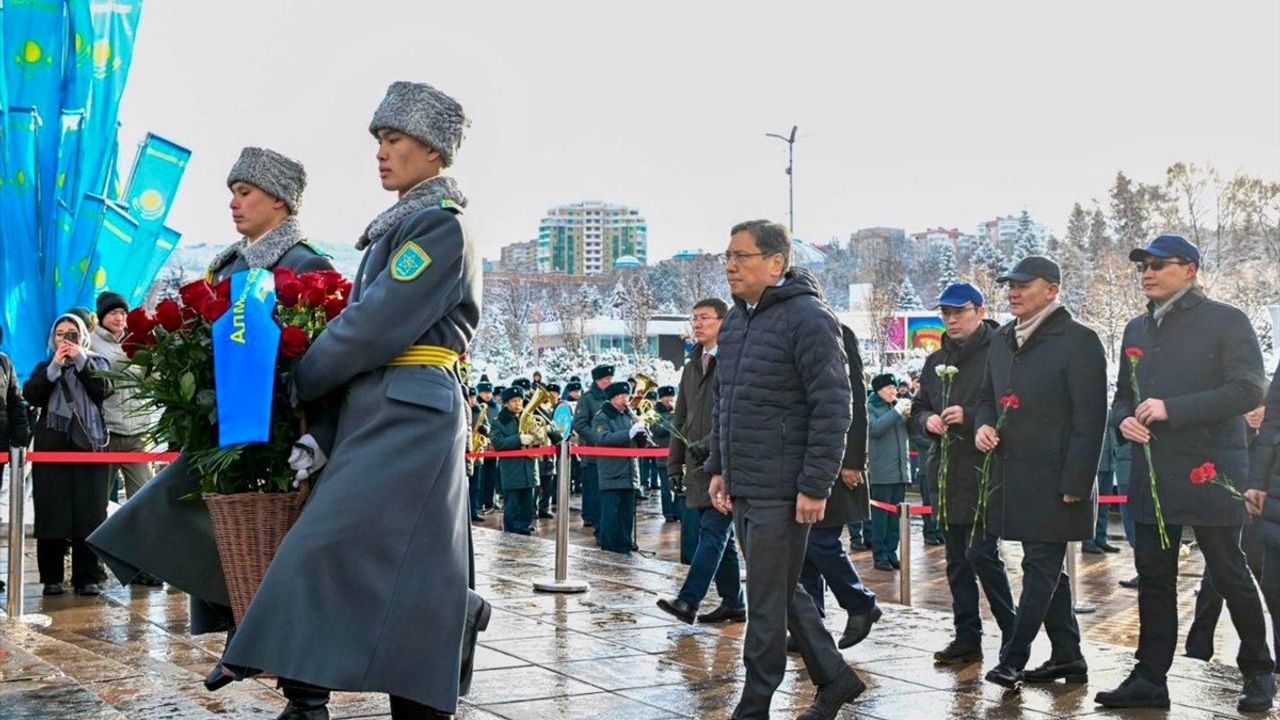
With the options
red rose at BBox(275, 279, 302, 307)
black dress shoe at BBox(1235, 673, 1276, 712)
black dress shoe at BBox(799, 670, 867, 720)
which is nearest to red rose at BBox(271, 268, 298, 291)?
red rose at BBox(275, 279, 302, 307)

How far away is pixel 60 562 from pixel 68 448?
0.78 meters

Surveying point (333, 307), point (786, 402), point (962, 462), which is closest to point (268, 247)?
point (333, 307)

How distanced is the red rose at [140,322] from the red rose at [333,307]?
20.1 inches

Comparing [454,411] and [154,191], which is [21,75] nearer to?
[154,191]

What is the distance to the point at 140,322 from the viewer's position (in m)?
4.61

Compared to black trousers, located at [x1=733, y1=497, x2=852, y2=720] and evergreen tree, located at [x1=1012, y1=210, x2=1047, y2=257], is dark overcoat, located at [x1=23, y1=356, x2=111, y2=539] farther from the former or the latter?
evergreen tree, located at [x1=1012, y1=210, x2=1047, y2=257]

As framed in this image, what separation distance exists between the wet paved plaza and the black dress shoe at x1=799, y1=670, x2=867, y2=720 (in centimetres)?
29

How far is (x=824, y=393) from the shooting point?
5746mm

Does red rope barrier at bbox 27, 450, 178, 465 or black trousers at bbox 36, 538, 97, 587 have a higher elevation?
red rope barrier at bbox 27, 450, 178, 465

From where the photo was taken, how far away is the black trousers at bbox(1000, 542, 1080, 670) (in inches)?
266

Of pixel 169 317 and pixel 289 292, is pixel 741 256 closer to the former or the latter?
pixel 289 292

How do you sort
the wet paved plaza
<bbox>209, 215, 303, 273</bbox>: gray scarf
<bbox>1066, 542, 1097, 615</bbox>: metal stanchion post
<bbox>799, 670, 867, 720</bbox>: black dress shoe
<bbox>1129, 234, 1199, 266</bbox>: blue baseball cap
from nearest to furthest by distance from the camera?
<bbox>209, 215, 303, 273</bbox>: gray scarf
<bbox>799, 670, 867, 720</bbox>: black dress shoe
the wet paved plaza
<bbox>1129, 234, 1199, 266</bbox>: blue baseball cap
<bbox>1066, 542, 1097, 615</bbox>: metal stanchion post

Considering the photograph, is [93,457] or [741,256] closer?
[741,256]

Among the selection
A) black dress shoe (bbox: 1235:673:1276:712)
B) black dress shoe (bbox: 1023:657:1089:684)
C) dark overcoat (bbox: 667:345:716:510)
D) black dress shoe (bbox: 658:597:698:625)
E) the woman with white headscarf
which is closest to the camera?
black dress shoe (bbox: 1235:673:1276:712)
